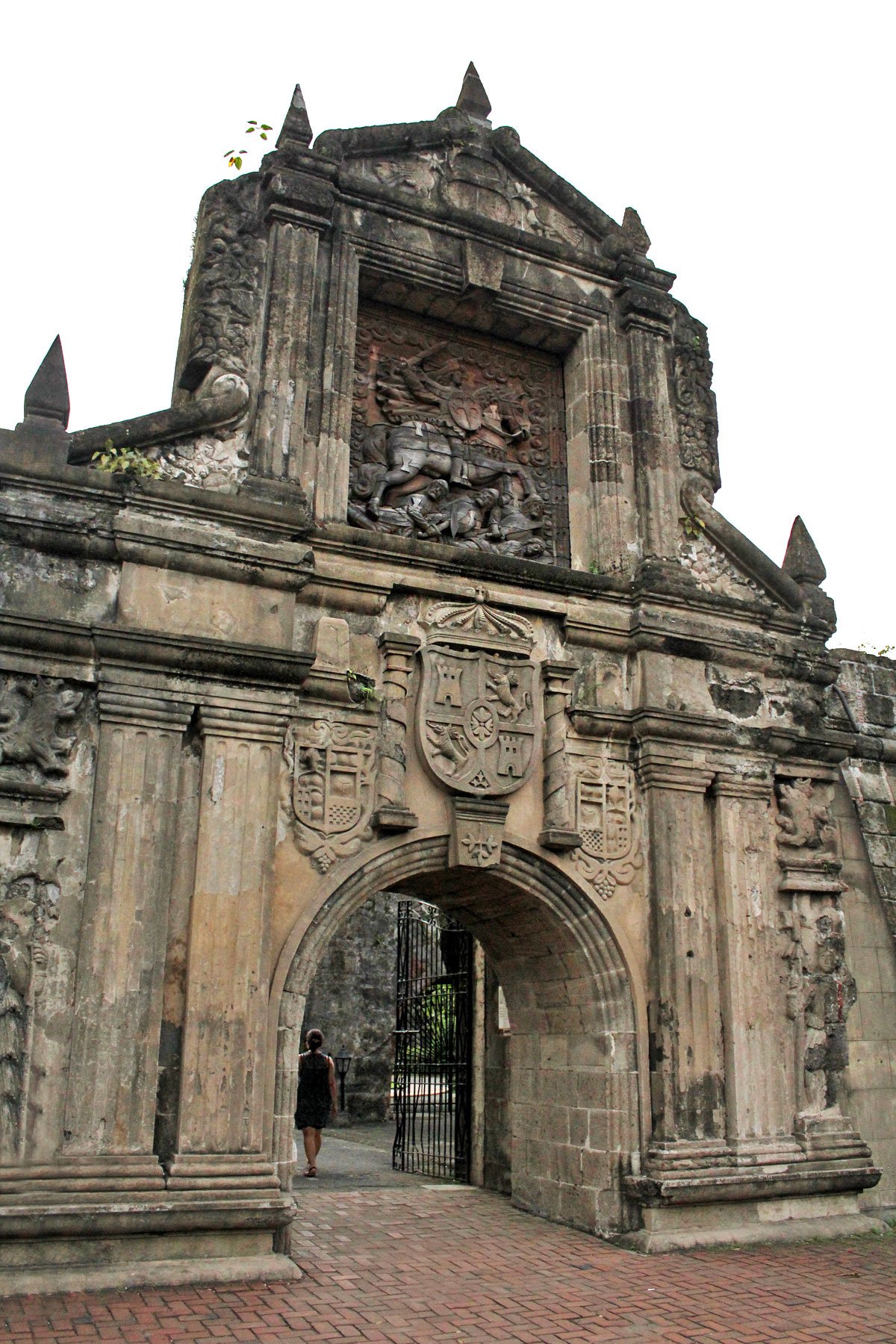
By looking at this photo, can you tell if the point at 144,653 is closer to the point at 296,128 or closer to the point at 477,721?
the point at 477,721

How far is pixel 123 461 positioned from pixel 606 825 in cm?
412

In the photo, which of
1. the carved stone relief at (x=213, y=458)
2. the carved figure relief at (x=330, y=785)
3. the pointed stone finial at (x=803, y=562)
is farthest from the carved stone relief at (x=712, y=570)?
the carved stone relief at (x=213, y=458)

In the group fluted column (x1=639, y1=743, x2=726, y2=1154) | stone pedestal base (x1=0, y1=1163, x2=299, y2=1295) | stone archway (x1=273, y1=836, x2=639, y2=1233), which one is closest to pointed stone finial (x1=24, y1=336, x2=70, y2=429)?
stone archway (x1=273, y1=836, x2=639, y2=1233)

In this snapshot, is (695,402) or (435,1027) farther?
(435,1027)

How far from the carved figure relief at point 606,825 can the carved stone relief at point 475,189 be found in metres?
4.51

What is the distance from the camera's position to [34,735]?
22.3ft

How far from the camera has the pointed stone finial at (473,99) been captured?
10.1 meters

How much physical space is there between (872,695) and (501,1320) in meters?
6.66

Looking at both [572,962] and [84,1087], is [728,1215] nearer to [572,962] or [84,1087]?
[572,962]

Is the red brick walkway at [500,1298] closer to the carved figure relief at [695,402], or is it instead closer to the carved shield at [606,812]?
the carved shield at [606,812]

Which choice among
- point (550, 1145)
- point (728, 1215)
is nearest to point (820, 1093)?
point (728, 1215)

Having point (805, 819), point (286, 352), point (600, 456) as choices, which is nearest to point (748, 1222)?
point (805, 819)

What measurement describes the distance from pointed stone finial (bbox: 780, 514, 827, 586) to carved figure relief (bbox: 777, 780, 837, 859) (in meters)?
1.79

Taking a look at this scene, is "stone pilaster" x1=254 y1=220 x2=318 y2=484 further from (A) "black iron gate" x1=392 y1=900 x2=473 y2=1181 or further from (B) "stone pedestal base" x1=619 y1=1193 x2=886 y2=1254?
(B) "stone pedestal base" x1=619 y1=1193 x2=886 y2=1254
